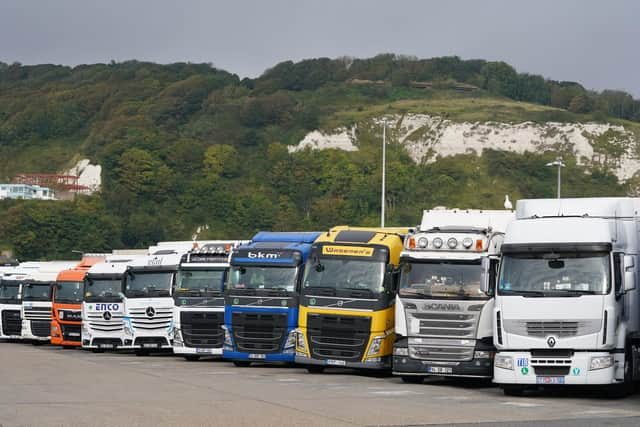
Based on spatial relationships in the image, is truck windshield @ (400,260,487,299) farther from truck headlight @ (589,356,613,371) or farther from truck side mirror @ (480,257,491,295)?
truck headlight @ (589,356,613,371)

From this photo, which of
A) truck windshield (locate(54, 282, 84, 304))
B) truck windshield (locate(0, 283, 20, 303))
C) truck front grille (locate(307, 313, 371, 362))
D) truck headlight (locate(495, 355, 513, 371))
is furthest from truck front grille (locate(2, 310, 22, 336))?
truck headlight (locate(495, 355, 513, 371))

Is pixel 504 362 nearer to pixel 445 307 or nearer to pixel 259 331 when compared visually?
pixel 445 307

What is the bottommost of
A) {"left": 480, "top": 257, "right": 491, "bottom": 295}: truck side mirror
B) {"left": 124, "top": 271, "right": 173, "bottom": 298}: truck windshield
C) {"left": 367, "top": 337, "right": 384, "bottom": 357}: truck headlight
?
{"left": 367, "top": 337, "right": 384, "bottom": 357}: truck headlight

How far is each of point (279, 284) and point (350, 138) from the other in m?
155

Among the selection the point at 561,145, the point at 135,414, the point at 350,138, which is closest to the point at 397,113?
the point at 350,138

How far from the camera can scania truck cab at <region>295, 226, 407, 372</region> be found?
1032 inches

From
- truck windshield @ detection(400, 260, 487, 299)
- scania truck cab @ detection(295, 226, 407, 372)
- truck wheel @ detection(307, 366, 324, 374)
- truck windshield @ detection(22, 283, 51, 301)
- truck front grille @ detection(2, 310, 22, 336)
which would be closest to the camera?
truck windshield @ detection(400, 260, 487, 299)

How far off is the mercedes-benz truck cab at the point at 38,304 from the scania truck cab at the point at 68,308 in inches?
79.5

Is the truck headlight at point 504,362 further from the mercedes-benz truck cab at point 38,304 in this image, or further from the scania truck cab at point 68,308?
the mercedes-benz truck cab at point 38,304

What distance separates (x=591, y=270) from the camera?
21.5 meters

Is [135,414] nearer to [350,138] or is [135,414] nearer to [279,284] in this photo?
[279,284]

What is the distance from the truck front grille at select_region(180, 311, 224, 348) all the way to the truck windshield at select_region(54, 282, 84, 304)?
9621mm

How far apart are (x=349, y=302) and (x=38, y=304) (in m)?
20.4

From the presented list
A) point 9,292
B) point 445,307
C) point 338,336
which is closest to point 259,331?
point 338,336
